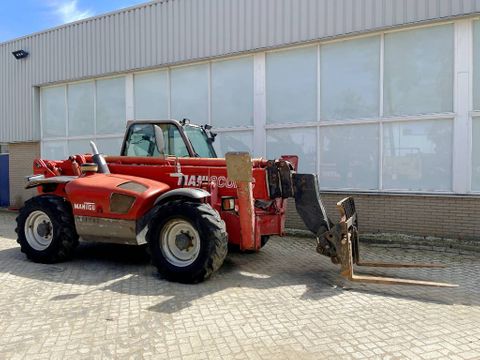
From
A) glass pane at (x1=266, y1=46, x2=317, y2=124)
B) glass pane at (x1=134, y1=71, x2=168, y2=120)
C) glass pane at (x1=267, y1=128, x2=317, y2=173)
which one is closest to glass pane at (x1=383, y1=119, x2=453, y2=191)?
glass pane at (x1=267, y1=128, x2=317, y2=173)

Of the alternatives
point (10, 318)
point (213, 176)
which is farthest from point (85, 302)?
point (213, 176)

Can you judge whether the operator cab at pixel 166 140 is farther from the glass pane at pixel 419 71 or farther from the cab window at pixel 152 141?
the glass pane at pixel 419 71

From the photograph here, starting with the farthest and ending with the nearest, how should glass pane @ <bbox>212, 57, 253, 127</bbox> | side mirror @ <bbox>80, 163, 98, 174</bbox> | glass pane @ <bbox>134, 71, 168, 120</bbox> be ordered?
glass pane @ <bbox>134, 71, 168, 120</bbox>, glass pane @ <bbox>212, 57, 253, 127</bbox>, side mirror @ <bbox>80, 163, 98, 174</bbox>

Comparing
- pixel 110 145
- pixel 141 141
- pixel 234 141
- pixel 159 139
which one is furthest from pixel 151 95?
pixel 159 139

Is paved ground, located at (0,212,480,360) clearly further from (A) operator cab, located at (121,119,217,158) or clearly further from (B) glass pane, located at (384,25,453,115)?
(B) glass pane, located at (384,25,453,115)

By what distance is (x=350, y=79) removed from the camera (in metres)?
9.60

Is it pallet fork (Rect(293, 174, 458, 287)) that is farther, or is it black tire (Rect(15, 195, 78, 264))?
black tire (Rect(15, 195, 78, 264))

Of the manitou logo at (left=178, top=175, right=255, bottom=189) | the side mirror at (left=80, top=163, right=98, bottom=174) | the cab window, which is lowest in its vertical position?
the manitou logo at (left=178, top=175, right=255, bottom=189)

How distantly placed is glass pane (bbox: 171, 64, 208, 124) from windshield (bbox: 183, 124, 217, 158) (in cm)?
398

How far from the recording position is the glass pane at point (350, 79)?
367 inches

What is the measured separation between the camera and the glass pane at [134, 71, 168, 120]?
12.1 m

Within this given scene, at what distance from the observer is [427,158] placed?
880 cm

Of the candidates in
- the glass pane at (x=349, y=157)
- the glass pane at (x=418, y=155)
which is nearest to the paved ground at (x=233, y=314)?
the glass pane at (x=418, y=155)

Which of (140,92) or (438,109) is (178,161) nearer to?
(438,109)
